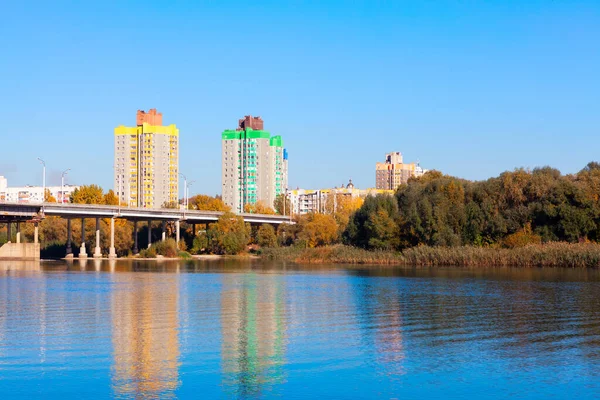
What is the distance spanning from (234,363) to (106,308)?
1536cm

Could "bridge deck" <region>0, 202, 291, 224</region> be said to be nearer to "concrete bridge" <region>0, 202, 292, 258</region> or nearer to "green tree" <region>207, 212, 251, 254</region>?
"concrete bridge" <region>0, 202, 292, 258</region>

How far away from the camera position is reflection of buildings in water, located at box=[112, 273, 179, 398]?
66.5 feet

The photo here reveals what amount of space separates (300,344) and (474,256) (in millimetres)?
57583

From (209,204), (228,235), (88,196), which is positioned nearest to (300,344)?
(228,235)

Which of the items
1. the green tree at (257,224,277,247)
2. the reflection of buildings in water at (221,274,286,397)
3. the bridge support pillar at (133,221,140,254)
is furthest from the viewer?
the green tree at (257,224,277,247)

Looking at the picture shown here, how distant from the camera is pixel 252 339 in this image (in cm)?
2742

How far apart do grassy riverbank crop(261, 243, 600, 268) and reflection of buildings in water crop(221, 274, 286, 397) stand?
37.0m

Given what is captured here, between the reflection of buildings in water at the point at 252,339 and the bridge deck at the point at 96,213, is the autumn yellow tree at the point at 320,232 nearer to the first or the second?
the bridge deck at the point at 96,213

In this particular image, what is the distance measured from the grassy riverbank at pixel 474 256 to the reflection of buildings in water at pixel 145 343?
42828mm

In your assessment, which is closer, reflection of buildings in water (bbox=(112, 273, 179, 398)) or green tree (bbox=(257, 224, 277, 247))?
reflection of buildings in water (bbox=(112, 273, 179, 398))

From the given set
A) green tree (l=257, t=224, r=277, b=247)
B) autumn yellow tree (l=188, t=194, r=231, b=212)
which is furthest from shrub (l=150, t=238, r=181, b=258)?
autumn yellow tree (l=188, t=194, r=231, b=212)

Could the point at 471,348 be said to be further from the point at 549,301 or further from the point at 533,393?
the point at 549,301

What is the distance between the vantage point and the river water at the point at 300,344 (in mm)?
20203

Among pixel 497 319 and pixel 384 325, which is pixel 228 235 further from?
pixel 384 325
